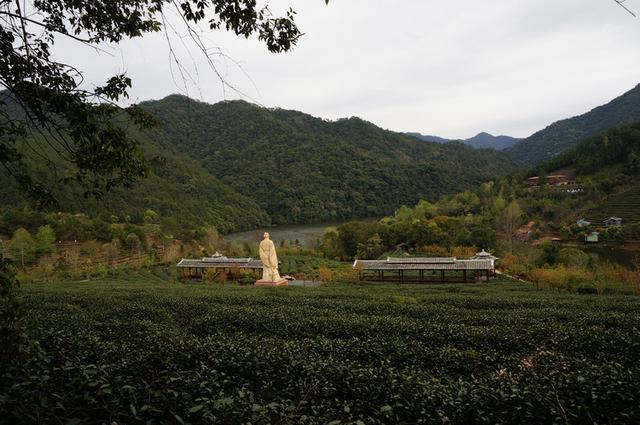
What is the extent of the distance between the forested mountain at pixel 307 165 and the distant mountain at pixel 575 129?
529 inches

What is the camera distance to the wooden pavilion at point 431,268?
27875 mm

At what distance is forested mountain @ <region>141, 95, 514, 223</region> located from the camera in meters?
90.3

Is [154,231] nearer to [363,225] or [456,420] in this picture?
[363,225]

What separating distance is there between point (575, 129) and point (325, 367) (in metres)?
139

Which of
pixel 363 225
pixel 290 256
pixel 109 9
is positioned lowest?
pixel 290 256

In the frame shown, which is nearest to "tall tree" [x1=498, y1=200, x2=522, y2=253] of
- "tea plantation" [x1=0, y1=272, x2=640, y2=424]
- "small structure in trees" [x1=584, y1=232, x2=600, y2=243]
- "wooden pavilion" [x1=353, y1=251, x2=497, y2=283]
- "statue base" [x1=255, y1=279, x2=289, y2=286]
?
"small structure in trees" [x1=584, y1=232, x2=600, y2=243]

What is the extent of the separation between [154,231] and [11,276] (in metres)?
46.2

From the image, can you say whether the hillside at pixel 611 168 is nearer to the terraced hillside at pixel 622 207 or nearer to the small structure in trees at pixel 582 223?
the terraced hillside at pixel 622 207

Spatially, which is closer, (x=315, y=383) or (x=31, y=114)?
(x=31, y=114)

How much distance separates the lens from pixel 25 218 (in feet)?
141

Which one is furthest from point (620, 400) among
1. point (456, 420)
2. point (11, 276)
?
point (11, 276)

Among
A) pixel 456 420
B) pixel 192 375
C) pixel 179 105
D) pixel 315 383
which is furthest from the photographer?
pixel 179 105

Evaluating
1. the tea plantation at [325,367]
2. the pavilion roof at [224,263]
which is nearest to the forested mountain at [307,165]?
the pavilion roof at [224,263]

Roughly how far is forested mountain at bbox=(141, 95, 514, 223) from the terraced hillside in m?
39.7
